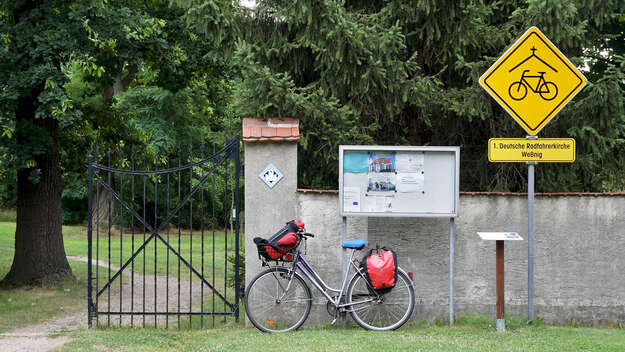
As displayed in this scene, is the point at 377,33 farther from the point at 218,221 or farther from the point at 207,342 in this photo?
the point at 218,221

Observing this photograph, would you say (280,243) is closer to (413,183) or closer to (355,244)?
(355,244)

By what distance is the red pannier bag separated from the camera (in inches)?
281

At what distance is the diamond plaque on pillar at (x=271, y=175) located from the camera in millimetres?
7816

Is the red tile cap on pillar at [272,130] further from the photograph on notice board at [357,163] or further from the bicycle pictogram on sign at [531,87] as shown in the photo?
the bicycle pictogram on sign at [531,87]

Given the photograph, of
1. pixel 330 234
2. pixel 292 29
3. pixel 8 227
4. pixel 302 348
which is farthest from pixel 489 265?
pixel 8 227

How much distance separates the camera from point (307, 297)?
7.57 metres

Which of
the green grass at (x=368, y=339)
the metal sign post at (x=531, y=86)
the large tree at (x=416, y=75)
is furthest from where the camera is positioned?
the large tree at (x=416, y=75)

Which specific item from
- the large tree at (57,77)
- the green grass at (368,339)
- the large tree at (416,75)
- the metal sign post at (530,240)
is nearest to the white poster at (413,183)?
the metal sign post at (530,240)

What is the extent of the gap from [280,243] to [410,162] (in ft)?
5.84

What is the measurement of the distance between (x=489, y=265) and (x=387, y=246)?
1.24m

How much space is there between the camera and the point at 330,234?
7793 mm

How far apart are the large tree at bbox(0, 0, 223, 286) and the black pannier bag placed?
5186mm

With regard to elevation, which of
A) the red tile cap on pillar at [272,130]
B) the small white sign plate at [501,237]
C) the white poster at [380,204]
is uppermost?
the red tile cap on pillar at [272,130]

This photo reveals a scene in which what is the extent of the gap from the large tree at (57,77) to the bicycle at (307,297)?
16.9ft
